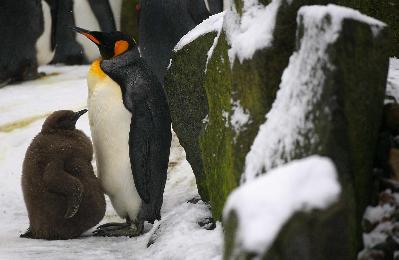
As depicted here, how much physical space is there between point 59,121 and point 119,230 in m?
0.60

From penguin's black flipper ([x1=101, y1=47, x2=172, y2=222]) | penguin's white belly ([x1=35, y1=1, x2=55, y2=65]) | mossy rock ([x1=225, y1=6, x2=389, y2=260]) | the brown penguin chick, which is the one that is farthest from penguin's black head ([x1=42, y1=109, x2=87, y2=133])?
penguin's white belly ([x1=35, y1=1, x2=55, y2=65])

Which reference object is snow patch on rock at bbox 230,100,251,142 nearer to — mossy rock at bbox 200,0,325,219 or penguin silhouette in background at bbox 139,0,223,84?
mossy rock at bbox 200,0,325,219

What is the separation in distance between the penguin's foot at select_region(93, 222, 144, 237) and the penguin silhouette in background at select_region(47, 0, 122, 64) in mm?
3803

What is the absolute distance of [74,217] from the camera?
3219mm

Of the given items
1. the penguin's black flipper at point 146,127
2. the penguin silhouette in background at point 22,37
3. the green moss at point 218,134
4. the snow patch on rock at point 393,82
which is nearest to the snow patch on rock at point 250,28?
the green moss at point 218,134

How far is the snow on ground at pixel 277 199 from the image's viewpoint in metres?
1.28

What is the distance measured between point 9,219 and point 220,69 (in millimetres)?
1682

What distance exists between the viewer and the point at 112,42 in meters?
3.47

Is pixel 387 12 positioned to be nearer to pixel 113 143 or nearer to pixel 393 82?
pixel 393 82

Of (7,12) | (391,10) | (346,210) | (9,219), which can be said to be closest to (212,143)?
(391,10)

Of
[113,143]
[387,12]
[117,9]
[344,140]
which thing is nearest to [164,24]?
[117,9]

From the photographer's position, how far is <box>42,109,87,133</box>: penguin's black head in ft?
11.1

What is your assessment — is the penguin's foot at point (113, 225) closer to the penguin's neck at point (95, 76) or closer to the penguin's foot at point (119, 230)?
the penguin's foot at point (119, 230)

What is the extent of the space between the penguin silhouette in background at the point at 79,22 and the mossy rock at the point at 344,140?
17.5 ft
